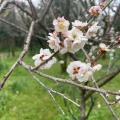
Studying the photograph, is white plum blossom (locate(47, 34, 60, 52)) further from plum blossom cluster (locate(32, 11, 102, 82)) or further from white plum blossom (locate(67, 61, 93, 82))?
white plum blossom (locate(67, 61, 93, 82))

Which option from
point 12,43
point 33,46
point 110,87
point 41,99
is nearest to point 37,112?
point 41,99

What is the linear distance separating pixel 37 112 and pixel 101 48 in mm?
3811

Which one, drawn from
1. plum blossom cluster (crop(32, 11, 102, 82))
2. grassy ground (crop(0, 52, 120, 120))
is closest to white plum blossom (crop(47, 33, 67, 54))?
plum blossom cluster (crop(32, 11, 102, 82))

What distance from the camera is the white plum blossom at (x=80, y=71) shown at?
0.99 m

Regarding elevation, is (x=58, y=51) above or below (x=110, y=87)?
above

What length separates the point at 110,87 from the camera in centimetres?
627

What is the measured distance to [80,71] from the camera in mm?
1001

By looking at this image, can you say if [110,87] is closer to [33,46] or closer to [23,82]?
→ [23,82]

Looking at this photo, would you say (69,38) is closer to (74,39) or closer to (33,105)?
(74,39)

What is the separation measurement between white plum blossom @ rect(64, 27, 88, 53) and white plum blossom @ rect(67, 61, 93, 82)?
0.08 meters

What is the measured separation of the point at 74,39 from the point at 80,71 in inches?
5.4

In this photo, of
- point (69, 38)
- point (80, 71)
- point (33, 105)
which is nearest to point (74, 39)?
point (69, 38)

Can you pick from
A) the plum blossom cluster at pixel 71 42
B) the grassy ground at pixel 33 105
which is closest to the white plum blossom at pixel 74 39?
the plum blossom cluster at pixel 71 42

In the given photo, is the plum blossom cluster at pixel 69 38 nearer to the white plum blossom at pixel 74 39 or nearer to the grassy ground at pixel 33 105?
the white plum blossom at pixel 74 39
